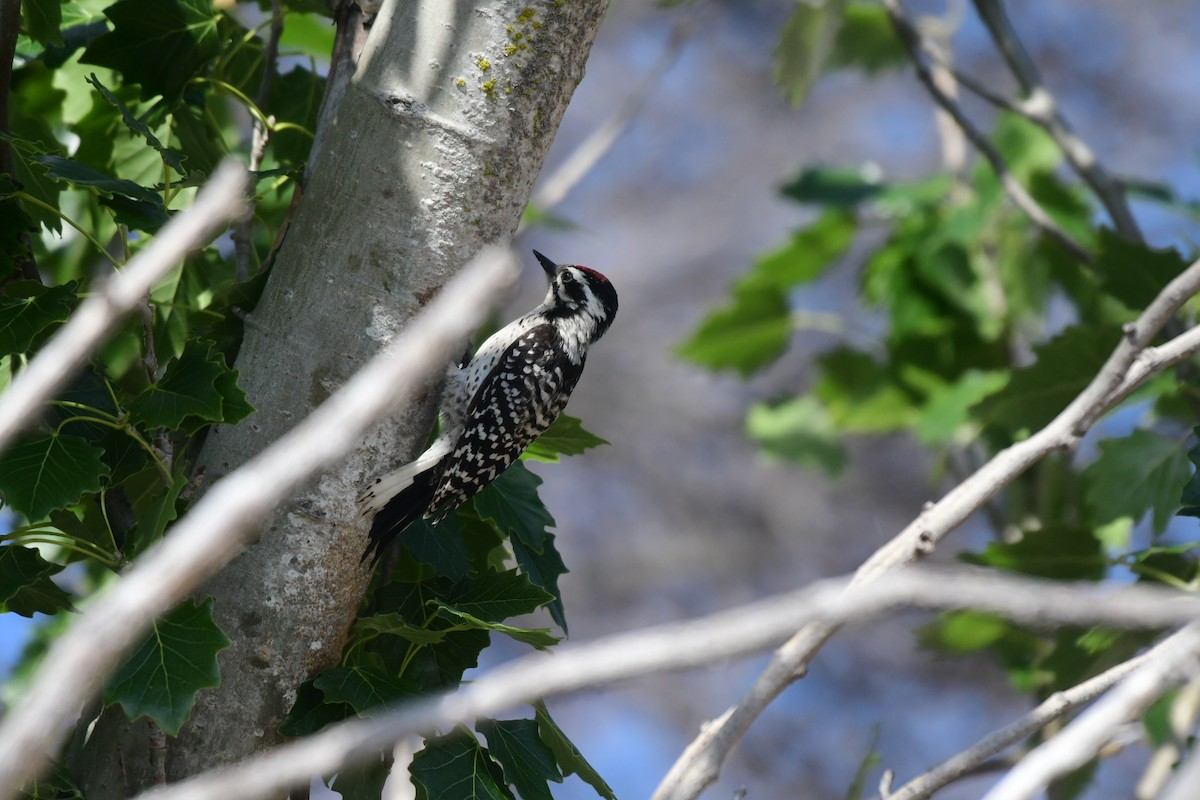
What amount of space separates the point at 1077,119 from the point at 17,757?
377 inches

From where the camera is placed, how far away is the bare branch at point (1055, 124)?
8.98ft

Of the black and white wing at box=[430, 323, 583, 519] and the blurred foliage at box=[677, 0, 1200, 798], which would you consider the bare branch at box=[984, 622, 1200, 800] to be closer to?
the black and white wing at box=[430, 323, 583, 519]

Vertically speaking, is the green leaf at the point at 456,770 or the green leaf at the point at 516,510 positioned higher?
the green leaf at the point at 516,510

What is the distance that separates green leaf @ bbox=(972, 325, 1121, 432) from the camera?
2334 millimetres

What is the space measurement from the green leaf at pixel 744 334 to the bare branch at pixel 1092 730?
308 cm

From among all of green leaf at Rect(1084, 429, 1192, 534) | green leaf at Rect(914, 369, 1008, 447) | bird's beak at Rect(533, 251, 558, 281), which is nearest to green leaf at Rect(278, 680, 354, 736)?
green leaf at Rect(1084, 429, 1192, 534)

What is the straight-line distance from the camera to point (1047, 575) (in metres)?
2.40

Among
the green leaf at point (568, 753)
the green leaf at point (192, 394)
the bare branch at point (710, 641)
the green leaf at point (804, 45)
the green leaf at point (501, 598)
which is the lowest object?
the green leaf at point (568, 753)

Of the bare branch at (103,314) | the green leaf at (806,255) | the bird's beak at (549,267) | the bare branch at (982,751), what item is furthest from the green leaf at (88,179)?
the green leaf at (806,255)

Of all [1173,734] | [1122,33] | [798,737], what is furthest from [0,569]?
[1122,33]

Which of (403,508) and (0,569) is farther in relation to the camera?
(403,508)

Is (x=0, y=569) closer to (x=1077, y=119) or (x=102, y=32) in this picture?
(x=102, y=32)

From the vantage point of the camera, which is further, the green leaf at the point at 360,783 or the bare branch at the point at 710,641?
the green leaf at the point at 360,783

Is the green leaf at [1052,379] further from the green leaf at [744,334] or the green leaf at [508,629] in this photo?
the green leaf at [744,334]
